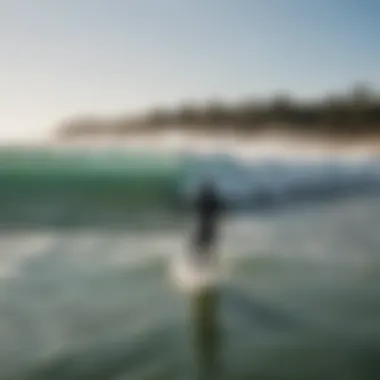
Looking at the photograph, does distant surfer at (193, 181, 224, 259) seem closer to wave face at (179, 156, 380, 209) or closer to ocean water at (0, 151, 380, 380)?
ocean water at (0, 151, 380, 380)

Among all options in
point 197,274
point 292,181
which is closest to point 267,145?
point 292,181

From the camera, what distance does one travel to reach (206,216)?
8539mm

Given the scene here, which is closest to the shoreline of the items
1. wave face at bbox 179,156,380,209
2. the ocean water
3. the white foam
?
wave face at bbox 179,156,380,209

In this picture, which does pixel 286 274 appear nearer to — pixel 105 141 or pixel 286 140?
pixel 286 140

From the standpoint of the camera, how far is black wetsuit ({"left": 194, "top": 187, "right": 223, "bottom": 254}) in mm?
8484

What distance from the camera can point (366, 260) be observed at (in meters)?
10.0

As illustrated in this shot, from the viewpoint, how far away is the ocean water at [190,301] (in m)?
5.62

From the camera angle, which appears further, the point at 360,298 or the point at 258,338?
the point at 360,298

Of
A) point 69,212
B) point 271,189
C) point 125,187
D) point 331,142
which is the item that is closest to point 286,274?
point 69,212

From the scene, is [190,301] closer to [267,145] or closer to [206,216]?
[206,216]

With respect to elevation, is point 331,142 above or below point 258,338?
above

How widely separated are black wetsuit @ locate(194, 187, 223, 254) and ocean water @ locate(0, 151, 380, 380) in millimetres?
746

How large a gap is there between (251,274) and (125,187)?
2481 cm

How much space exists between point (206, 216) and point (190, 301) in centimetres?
158
